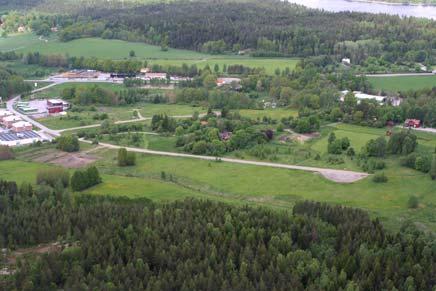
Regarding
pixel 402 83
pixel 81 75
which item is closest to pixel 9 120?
pixel 81 75

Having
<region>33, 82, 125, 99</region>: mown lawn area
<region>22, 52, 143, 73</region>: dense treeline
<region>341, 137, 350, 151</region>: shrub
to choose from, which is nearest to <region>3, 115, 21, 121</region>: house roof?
<region>33, 82, 125, 99</region>: mown lawn area

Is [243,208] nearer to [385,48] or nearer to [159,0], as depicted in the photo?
[385,48]

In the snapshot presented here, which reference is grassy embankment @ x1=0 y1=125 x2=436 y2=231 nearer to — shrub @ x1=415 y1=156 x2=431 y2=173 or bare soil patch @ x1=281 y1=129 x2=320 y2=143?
shrub @ x1=415 y1=156 x2=431 y2=173

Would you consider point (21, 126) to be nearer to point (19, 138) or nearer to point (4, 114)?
point (19, 138)

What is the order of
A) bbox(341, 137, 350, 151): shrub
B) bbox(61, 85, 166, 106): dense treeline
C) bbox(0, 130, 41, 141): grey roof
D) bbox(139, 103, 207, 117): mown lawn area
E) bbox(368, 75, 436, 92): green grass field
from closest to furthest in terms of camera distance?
bbox(341, 137, 350, 151): shrub < bbox(0, 130, 41, 141): grey roof < bbox(139, 103, 207, 117): mown lawn area < bbox(61, 85, 166, 106): dense treeline < bbox(368, 75, 436, 92): green grass field

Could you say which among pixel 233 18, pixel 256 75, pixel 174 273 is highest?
pixel 233 18

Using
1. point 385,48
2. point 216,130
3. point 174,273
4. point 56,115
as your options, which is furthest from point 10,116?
point 385,48

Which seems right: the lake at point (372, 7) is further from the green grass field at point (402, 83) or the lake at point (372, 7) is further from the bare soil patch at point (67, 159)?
the bare soil patch at point (67, 159)
